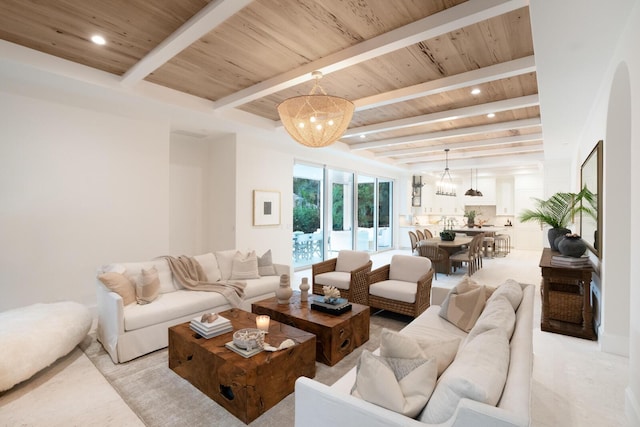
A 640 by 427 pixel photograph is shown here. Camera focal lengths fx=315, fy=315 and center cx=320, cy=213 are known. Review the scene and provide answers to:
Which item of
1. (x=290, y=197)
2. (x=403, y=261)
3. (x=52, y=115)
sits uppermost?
(x=52, y=115)

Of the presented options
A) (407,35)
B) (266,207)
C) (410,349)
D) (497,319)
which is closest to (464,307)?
(497,319)

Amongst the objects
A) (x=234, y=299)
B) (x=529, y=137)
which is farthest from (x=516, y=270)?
(x=234, y=299)

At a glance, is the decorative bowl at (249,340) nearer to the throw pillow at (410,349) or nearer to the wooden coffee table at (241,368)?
the wooden coffee table at (241,368)

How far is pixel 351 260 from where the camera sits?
4.88 metres

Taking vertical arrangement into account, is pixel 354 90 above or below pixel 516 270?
above

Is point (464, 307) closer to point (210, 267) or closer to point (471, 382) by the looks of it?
point (471, 382)

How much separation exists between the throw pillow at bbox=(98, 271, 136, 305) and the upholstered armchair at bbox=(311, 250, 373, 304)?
2358 millimetres

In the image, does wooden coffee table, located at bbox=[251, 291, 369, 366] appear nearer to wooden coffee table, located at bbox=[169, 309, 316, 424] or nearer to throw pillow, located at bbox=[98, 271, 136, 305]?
wooden coffee table, located at bbox=[169, 309, 316, 424]

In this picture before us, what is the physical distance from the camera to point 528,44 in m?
2.94

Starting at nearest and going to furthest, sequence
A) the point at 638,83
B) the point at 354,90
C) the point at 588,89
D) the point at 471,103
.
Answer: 1. the point at 638,83
2. the point at 588,89
3. the point at 354,90
4. the point at 471,103

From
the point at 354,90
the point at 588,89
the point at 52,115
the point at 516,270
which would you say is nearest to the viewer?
the point at 588,89

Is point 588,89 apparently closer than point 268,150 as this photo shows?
Yes

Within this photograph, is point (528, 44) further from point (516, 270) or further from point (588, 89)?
point (516, 270)

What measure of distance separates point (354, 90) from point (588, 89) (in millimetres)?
2489
